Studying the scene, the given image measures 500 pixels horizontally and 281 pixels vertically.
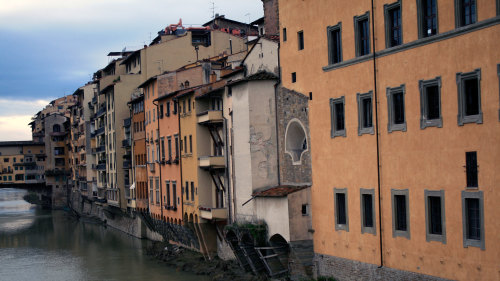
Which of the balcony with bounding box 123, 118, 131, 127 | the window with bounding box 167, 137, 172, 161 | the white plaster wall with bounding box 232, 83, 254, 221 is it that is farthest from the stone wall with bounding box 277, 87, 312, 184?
the balcony with bounding box 123, 118, 131, 127

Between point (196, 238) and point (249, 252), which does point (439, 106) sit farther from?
point (196, 238)

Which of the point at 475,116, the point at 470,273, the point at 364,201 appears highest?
the point at 475,116

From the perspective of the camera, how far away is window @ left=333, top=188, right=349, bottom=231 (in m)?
27.6

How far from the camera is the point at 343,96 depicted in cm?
2738

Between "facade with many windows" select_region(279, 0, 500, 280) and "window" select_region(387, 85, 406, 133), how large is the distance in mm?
53

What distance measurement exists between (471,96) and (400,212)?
5.23 m

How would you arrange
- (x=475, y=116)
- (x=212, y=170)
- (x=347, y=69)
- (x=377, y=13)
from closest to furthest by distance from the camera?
(x=475, y=116), (x=377, y=13), (x=347, y=69), (x=212, y=170)

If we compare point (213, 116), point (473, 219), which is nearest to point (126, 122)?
point (213, 116)

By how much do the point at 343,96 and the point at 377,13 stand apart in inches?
143

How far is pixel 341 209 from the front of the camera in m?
Answer: 28.0

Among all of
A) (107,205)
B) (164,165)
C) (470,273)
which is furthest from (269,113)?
(107,205)

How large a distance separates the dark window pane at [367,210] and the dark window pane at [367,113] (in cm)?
259

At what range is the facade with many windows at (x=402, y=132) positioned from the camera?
68.5 ft

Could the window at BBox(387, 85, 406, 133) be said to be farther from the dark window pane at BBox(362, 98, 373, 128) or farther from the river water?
the river water
